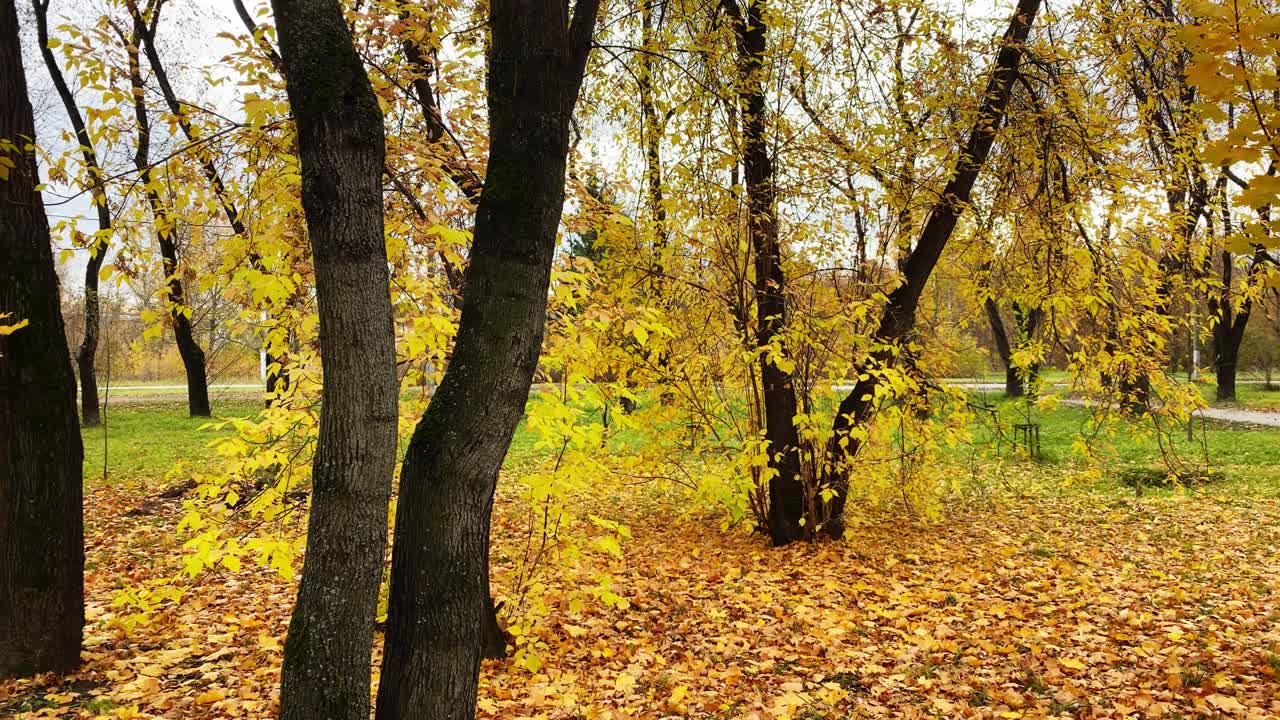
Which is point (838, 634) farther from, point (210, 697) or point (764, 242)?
point (210, 697)

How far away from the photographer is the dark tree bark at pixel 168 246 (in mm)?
3596

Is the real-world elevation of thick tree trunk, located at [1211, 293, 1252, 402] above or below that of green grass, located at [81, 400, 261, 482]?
above

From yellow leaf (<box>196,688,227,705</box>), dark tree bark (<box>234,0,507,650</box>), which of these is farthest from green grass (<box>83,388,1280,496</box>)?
yellow leaf (<box>196,688,227,705</box>)

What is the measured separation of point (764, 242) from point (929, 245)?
5.42 ft

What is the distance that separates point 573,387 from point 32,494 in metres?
3.07

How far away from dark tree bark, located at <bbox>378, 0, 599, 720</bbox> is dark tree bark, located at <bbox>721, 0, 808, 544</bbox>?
12.6 ft

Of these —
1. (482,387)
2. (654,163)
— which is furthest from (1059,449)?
(482,387)

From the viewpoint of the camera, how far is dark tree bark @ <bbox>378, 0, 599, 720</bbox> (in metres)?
2.38

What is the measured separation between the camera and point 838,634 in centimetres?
491

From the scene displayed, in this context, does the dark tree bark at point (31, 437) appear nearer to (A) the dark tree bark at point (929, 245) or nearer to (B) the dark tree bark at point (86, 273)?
(B) the dark tree bark at point (86, 273)

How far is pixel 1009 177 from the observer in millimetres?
6797

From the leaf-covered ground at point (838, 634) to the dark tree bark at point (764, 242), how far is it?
1121 millimetres

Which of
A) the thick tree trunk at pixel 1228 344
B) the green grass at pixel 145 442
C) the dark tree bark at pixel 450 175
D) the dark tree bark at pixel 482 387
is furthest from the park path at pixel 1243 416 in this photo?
the green grass at pixel 145 442

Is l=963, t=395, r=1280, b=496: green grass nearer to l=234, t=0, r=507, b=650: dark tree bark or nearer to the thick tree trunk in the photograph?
the thick tree trunk
